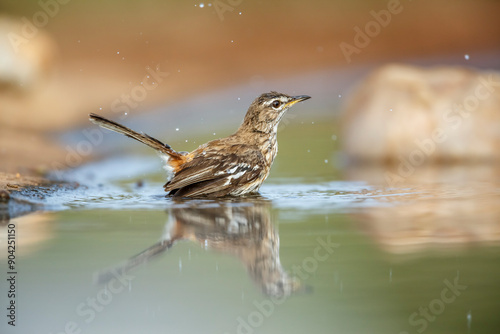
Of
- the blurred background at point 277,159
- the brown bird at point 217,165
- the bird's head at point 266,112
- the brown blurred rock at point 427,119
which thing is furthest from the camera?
the brown blurred rock at point 427,119

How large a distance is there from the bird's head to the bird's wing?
63cm

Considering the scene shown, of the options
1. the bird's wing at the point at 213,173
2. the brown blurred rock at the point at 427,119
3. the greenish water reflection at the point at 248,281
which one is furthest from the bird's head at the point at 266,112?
the brown blurred rock at the point at 427,119

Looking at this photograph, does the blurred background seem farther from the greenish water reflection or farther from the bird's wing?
the bird's wing

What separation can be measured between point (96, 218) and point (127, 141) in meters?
7.24

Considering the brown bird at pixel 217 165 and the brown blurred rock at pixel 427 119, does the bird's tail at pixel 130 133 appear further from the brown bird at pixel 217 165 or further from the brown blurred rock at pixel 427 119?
the brown blurred rock at pixel 427 119

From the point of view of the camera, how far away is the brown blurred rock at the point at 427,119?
10.6 metres

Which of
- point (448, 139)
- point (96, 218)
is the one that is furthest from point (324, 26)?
point (96, 218)

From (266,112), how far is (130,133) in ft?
5.58

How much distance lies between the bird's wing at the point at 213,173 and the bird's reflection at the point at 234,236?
0.81ft

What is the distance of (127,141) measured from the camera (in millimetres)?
13609

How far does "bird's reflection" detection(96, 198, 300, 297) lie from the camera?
452 centimetres

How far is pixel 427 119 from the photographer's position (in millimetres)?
10969

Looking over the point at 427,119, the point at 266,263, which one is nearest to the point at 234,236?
the point at 266,263

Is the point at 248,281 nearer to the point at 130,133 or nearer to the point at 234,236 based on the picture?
the point at 234,236
